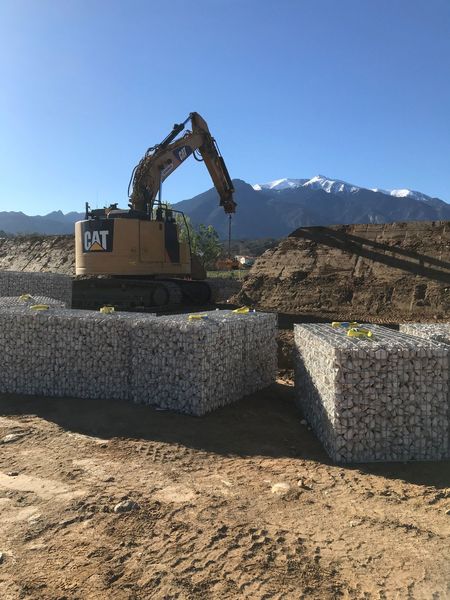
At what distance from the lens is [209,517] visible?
3.66 m

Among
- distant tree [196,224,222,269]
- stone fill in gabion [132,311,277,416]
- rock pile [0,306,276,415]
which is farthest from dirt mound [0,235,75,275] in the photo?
distant tree [196,224,222,269]

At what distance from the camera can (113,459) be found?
16.0ft

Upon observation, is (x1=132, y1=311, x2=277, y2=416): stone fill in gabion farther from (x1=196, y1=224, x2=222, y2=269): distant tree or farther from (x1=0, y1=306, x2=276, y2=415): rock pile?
(x1=196, y1=224, x2=222, y2=269): distant tree

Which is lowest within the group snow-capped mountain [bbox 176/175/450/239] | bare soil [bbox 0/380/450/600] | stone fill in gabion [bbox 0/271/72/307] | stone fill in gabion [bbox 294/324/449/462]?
bare soil [bbox 0/380/450/600]

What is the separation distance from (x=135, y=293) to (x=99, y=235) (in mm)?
2268

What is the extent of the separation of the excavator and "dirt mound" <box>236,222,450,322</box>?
2.45 m

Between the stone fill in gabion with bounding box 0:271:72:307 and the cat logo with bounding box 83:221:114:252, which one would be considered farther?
the cat logo with bounding box 83:221:114:252

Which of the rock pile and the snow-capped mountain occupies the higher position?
the snow-capped mountain

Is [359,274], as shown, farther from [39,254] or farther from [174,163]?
[39,254]

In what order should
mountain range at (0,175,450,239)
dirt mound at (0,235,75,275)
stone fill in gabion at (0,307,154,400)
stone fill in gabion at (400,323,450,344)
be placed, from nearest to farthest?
stone fill in gabion at (400,323,450,344)
stone fill in gabion at (0,307,154,400)
dirt mound at (0,235,75,275)
mountain range at (0,175,450,239)

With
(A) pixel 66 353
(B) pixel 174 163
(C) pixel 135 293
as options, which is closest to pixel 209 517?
(A) pixel 66 353

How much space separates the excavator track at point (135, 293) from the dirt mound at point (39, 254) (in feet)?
32.9

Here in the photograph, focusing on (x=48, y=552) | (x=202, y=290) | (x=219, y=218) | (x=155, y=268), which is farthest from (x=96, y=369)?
(x=219, y=218)

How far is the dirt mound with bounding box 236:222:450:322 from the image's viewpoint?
1303 centimetres
